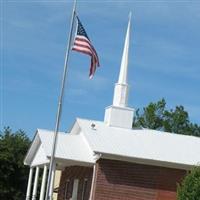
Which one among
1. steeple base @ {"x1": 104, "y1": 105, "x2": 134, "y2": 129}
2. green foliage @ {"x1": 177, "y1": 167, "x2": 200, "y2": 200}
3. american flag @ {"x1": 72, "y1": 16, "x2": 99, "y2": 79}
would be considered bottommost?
green foliage @ {"x1": 177, "y1": 167, "x2": 200, "y2": 200}

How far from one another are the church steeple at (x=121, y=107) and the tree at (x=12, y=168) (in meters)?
12.7

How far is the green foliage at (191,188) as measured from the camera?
22.5 metres

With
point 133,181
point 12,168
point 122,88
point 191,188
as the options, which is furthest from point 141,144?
point 12,168

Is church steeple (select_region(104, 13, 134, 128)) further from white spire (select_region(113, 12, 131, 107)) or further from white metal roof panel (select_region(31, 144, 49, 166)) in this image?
white metal roof panel (select_region(31, 144, 49, 166))

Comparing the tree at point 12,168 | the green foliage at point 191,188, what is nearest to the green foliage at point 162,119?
the tree at point 12,168

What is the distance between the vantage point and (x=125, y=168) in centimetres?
3073

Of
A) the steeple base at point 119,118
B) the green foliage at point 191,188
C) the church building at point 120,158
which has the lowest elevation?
the green foliage at point 191,188

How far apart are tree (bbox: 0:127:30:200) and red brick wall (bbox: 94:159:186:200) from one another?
16905 mm

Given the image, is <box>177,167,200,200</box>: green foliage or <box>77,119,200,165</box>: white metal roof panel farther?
<box>77,119,200,165</box>: white metal roof panel

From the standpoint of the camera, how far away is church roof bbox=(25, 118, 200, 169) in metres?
30.3

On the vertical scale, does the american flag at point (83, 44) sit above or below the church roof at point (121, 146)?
above

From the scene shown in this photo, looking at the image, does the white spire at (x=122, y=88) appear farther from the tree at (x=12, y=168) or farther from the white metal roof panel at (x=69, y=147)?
the tree at (x=12, y=168)

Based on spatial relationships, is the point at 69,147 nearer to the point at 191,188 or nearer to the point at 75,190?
the point at 75,190

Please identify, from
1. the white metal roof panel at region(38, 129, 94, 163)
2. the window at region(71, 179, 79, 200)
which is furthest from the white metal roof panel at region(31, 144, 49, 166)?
the window at region(71, 179, 79, 200)
